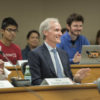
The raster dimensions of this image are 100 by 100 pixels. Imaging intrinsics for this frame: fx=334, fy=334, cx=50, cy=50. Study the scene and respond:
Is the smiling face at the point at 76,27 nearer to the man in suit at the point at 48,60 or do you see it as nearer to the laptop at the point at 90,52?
the laptop at the point at 90,52

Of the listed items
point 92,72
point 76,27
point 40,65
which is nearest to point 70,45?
point 76,27

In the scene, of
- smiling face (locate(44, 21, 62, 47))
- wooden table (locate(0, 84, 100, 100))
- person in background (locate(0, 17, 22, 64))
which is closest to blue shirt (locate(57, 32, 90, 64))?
person in background (locate(0, 17, 22, 64))

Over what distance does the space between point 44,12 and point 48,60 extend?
3605 millimetres

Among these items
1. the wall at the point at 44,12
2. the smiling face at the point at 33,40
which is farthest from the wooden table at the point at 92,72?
the wall at the point at 44,12

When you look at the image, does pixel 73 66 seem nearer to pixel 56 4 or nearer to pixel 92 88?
pixel 92 88

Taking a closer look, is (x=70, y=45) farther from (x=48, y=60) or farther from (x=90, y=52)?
(x=48, y=60)

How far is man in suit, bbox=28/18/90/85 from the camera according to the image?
10.2 ft

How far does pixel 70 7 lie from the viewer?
679cm

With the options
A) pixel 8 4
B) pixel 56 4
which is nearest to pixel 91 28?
pixel 56 4

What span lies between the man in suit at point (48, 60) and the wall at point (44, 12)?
3213 mm

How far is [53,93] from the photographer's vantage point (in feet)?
7.64

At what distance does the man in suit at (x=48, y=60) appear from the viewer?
3109 millimetres

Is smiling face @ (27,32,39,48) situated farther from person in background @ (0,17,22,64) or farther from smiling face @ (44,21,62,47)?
smiling face @ (44,21,62,47)

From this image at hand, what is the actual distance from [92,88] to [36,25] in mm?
4357
